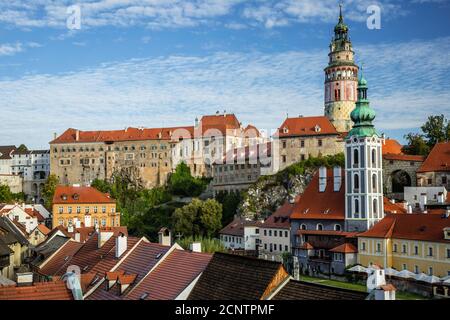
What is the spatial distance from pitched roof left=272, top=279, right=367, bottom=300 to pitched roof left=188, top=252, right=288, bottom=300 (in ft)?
0.80

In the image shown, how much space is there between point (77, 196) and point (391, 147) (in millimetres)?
27743

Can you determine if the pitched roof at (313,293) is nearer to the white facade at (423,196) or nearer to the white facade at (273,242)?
the white facade at (273,242)

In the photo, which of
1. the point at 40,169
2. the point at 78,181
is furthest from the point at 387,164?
the point at 40,169

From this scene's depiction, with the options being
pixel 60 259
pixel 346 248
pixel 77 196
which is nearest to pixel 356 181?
pixel 346 248

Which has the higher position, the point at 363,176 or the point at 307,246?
the point at 363,176

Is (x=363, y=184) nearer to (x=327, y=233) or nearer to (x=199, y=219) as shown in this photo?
(x=327, y=233)

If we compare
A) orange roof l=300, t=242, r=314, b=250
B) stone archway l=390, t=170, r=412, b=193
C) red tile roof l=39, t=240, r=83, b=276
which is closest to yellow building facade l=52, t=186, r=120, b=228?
orange roof l=300, t=242, r=314, b=250

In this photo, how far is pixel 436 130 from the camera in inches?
2078

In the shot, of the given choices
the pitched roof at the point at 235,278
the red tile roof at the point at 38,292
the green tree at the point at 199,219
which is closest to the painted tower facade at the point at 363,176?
the green tree at the point at 199,219

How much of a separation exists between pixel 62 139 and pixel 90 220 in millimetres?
34938

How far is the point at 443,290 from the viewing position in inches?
1008

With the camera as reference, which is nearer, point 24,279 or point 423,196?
point 24,279

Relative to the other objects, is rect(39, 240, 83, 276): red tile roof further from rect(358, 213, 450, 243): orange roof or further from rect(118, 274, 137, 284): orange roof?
rect(358, 213, 450, 243): orange roof

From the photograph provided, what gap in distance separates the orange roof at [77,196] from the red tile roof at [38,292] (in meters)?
40.1
